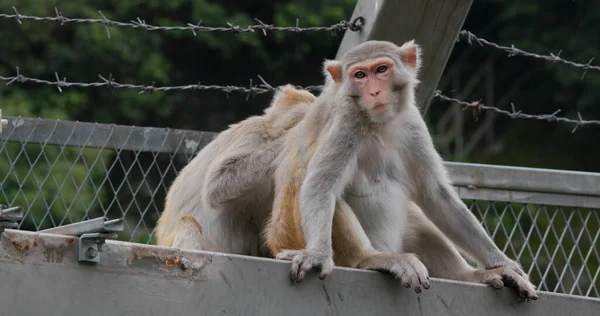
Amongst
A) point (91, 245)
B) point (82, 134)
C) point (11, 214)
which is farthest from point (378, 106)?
point (82, 134)

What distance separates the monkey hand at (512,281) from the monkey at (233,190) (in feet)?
4.73

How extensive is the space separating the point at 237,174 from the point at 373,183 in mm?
887

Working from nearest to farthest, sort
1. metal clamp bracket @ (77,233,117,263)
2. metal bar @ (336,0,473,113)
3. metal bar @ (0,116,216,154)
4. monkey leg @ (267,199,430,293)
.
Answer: metal clamp bracket @ (77,233,117,263) < monkey leg @ (267,199,430,293) < metal bar @ (336,0,473,113) < metal bar @ (0,116,216,154)

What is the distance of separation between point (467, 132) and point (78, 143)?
701 inches

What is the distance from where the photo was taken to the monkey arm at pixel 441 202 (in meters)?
5.21

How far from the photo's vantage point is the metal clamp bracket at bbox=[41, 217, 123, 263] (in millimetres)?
3635

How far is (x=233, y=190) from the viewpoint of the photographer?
228 inches

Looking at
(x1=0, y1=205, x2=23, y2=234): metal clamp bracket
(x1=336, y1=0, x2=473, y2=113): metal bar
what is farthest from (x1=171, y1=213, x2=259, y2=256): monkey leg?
(x1=0, y1=205, x2=23, y2=234): metal clamp bracket

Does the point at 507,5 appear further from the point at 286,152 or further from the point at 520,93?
the point at 286,152

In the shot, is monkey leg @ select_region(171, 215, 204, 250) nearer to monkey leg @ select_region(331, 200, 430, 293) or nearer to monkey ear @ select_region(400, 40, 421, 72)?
monkey leg @ select_region(331, 200, 430, 293)

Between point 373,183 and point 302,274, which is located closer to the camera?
point 302,274

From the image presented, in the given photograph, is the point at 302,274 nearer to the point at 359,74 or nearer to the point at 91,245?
the point at 91,245

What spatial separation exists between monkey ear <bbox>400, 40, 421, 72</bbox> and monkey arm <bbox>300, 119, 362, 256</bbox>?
1.47 ft

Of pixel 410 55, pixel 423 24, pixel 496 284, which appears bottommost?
pixel 496 284
